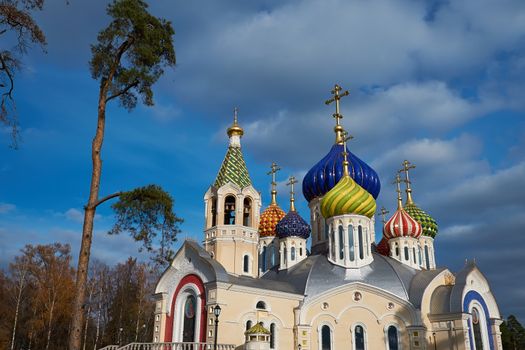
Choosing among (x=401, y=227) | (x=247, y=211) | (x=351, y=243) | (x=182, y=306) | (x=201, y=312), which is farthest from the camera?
(x=401, y=227)

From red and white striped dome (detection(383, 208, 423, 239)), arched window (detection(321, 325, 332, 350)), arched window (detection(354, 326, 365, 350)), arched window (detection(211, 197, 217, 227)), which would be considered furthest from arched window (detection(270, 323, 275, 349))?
red and white striped dome (detection(383, 208, 423, 239))

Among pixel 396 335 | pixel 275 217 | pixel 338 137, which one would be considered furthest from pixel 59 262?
pixel 396 335

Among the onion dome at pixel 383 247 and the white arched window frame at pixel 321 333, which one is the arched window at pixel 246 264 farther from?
the onion dome at pixel 383 247

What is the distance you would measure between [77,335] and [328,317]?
1375cm

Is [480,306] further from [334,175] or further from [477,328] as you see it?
[334,175]

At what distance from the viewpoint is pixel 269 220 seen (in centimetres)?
3294

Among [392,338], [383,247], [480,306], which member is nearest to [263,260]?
[383,247]

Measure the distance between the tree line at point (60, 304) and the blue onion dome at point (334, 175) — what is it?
10972 millimetres

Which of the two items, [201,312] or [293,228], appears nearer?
[201,312]

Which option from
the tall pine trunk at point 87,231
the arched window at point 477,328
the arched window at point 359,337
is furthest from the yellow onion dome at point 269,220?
the tall pine trunk at point 87,231

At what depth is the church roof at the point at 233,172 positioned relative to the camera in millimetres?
26297

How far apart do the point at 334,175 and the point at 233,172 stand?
6323 millimetres

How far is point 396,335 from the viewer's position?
22562 mm

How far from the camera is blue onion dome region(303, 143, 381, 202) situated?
2956 centimetres
